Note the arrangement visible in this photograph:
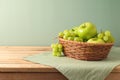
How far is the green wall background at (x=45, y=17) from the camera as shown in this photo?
1.68 meters

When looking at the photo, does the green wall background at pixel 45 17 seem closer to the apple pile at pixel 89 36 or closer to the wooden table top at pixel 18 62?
the wooden table top at pixel 18 62

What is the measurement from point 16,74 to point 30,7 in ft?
2.12

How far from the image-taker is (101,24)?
1717 mm

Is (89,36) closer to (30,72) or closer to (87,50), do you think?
(87,50)

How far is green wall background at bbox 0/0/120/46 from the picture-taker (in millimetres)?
1676

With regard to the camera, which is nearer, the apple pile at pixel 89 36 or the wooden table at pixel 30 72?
the wooden table at pixel 30 72

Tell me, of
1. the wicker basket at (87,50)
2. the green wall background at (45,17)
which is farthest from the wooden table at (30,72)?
the green wall background at (45,17)

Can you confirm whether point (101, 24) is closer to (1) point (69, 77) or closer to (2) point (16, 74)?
(1) point (69, 77)

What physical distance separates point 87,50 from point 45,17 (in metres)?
0.56

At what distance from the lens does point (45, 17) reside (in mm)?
1691

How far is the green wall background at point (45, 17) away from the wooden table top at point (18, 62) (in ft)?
0.57

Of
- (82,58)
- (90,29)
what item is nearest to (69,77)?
(82,58)

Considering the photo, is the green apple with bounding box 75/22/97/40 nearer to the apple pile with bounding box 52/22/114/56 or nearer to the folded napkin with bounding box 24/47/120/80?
the apple pile with bounding box 52/22/114/56

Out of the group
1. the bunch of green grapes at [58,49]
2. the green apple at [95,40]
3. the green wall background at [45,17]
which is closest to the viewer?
the green apple at [95,40]
